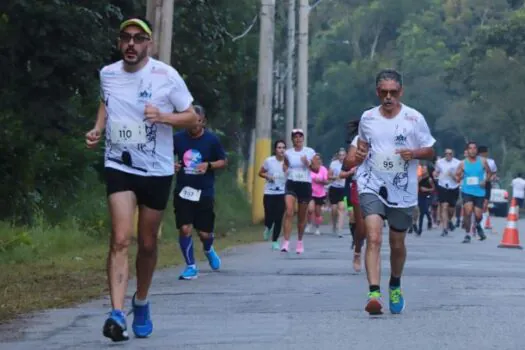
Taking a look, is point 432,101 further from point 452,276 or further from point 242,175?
point 452,276

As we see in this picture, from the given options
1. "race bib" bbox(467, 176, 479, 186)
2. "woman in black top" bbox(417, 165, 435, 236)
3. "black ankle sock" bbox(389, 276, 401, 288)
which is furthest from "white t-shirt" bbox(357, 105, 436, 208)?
"woman in black top" bbox(417, 165, 435, 236)

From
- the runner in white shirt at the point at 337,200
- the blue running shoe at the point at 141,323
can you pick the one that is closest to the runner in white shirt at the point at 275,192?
the runner in white shirt at the point at 337,200

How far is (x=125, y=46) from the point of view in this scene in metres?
10.2

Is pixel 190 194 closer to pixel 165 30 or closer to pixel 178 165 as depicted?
pixel 178 165

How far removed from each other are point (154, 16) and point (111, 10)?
2.08 feet

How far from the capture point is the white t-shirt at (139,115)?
10.1 meters

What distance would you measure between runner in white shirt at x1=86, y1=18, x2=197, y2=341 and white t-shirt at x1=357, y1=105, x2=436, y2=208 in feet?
7.43

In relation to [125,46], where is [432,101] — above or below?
above

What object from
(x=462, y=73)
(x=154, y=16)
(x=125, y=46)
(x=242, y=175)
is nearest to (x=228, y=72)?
(x=154, y=16)

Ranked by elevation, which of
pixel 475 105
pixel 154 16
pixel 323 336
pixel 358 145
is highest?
pixel 475 105

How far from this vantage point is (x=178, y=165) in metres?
16.4

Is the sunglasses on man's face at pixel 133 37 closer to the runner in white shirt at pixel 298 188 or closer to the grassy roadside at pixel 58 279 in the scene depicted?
the grassy roadside at pixel 58 279

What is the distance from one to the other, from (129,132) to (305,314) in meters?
2.39

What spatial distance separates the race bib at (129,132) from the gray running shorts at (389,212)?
2610 millimetres
